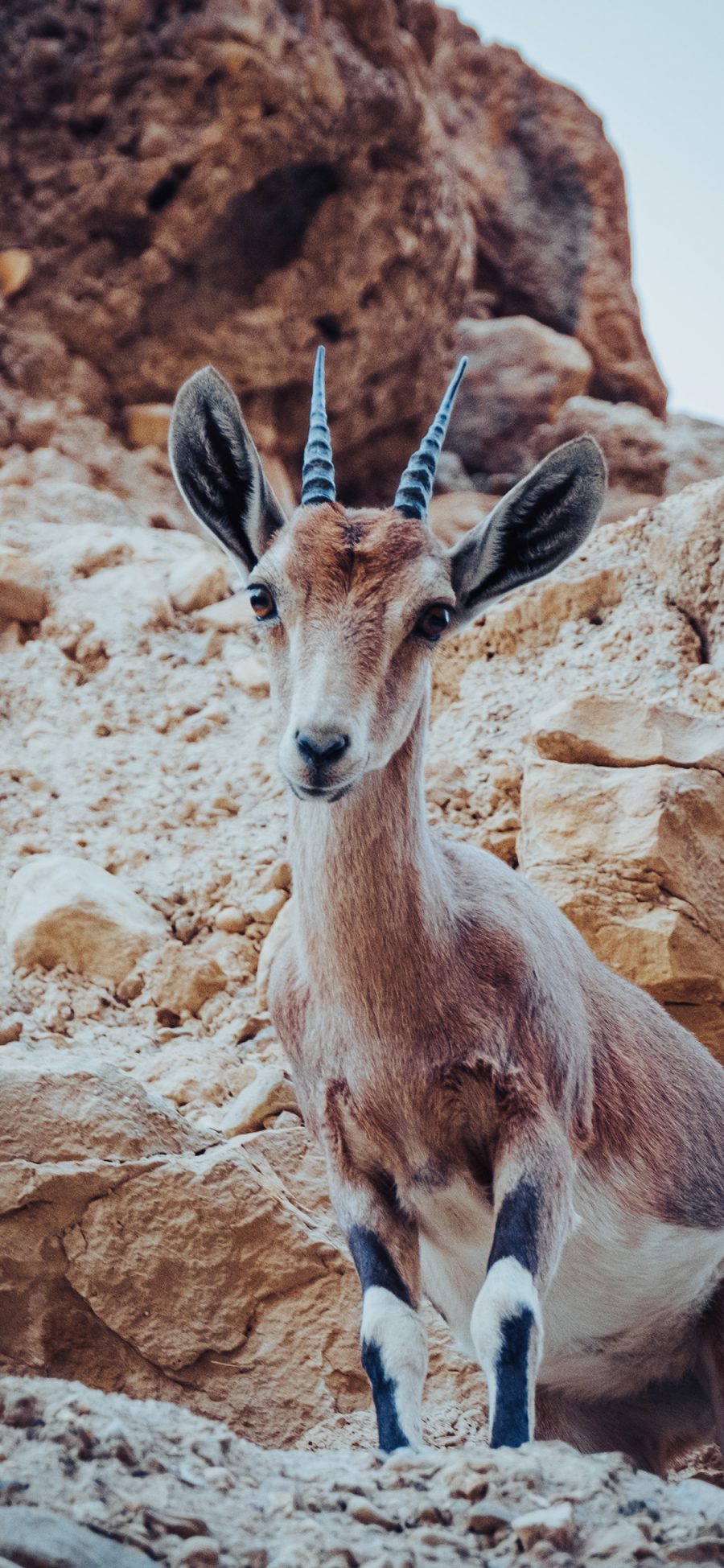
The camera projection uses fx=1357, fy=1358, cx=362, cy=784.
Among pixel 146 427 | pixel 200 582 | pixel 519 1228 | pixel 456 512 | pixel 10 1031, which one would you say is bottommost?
pixel 519 1228

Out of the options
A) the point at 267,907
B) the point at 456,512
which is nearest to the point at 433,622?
the point at 267,907

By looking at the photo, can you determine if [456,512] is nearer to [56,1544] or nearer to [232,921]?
[232,921]

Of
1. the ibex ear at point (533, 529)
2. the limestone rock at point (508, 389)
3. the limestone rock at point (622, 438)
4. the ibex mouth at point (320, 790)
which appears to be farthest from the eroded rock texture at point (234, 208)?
the ibex mouth at point (320, 790)

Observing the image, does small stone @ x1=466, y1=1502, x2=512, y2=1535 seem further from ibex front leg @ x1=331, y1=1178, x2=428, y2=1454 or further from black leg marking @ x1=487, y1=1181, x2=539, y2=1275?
black leg marking @ x1=487, y1=1181, x2=539, y2=1275

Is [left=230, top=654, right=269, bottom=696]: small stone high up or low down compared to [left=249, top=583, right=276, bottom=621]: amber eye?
up

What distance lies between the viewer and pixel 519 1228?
128 inches

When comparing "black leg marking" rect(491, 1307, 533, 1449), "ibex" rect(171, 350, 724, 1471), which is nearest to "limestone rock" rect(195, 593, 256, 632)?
"ibex" rect(171, 350, 724, 1471)

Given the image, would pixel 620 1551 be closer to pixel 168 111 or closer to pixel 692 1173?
pixel 692 1173

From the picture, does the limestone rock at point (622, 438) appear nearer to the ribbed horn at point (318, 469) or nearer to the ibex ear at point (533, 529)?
the ibex ear at point (533, 529)

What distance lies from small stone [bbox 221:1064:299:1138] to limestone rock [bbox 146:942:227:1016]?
767mm

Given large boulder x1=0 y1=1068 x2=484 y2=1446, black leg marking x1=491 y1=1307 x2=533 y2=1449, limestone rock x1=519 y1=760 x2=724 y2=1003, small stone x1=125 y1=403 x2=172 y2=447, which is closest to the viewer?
black leg marking x1=491 y1=1307 x2=533 y2=1449

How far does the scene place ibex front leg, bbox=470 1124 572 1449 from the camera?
10.1ft

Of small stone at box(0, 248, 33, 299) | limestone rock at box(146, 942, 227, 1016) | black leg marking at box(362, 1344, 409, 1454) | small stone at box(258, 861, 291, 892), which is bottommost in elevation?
black leg marking at box(362, 1344, 409, 1454)

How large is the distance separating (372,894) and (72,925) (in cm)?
243
